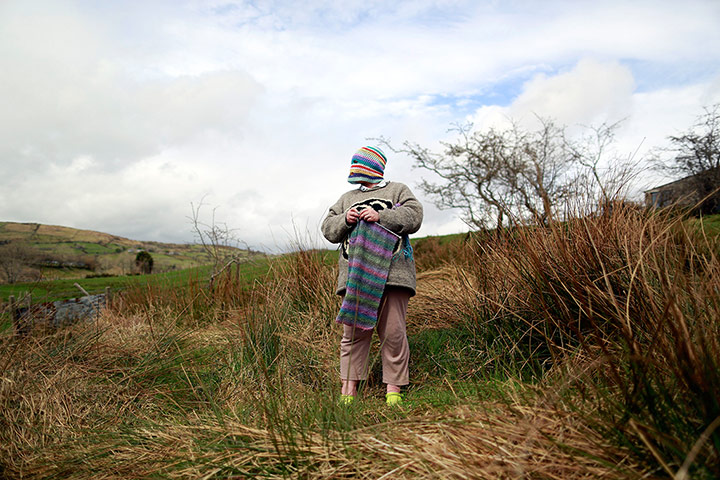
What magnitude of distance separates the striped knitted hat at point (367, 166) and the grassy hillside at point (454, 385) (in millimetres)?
1087

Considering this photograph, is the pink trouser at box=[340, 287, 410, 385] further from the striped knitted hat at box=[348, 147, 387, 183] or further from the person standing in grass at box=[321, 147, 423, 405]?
the striped knitted hat at box=[348, 147, 387, 183]

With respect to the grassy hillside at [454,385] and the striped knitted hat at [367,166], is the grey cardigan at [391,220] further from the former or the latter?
the grassy hillside at [454,385]

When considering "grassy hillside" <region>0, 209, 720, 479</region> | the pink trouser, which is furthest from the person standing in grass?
"grassy hillside" <region>0, 209, 720, 479</region>

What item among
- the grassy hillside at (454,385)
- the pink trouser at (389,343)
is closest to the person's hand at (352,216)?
the pink trouser at (389,343)

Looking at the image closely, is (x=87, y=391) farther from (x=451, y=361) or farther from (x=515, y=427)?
(x=515, y=427)

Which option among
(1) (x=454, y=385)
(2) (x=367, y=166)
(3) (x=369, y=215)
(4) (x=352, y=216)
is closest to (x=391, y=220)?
(3) (x=369, y=215)

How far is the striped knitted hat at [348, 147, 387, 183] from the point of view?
124 inches

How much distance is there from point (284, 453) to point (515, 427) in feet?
2.78

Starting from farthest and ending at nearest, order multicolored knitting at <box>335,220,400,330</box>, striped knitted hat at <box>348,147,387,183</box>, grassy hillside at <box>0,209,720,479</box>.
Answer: striped knitted hat at <box>348,147,387,183</box>
multicolored knitting at <box>335,220,400,330</box>
grassy hillside at <box>0,209,720,479</box>

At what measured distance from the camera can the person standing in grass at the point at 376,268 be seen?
285 cm

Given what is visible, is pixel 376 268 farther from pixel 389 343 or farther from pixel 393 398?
pixel 393 398

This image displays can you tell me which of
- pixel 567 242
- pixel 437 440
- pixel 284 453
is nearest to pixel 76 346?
pixel 284 453

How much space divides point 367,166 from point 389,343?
133cm

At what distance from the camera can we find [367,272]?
9.34ft
